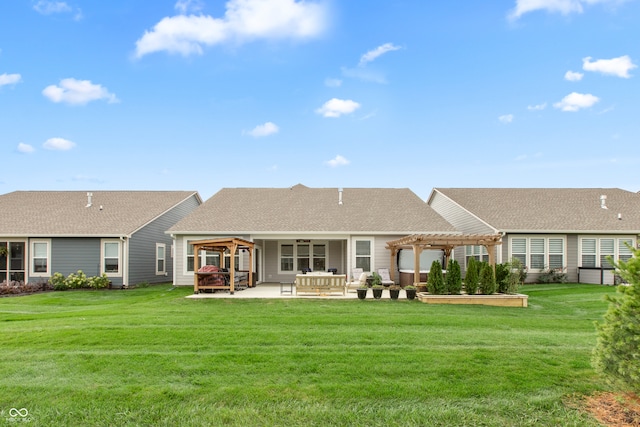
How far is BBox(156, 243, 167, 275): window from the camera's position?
22.8 m

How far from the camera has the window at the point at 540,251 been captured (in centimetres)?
2105

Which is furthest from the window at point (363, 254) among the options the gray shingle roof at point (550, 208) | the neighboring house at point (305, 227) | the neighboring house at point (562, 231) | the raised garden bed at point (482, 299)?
the raised garden bed at point (482, 299)

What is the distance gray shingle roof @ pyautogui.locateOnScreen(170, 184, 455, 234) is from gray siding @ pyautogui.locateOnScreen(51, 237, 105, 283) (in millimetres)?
3537

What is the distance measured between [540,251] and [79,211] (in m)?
Answer: 21.5

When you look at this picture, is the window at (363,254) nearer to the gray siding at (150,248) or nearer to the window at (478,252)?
the window at (478,252)

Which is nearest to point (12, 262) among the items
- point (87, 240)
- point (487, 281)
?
point (87, 240)

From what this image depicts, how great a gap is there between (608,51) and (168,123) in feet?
59.5

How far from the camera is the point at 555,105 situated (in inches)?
750

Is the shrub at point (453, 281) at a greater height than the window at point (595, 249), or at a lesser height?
lesser

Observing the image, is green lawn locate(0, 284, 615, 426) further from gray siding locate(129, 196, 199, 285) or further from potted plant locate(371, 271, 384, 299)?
gray siding locate(129, 196, 199, 285)

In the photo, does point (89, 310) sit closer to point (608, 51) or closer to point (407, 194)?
point (407, 194)

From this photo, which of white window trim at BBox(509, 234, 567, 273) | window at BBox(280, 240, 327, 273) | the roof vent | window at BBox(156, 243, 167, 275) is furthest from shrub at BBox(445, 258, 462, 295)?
window at BBox(156, 243, 167, 275)

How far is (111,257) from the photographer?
66.2ft

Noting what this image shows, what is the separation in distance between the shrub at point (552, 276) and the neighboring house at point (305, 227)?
4.73 m
